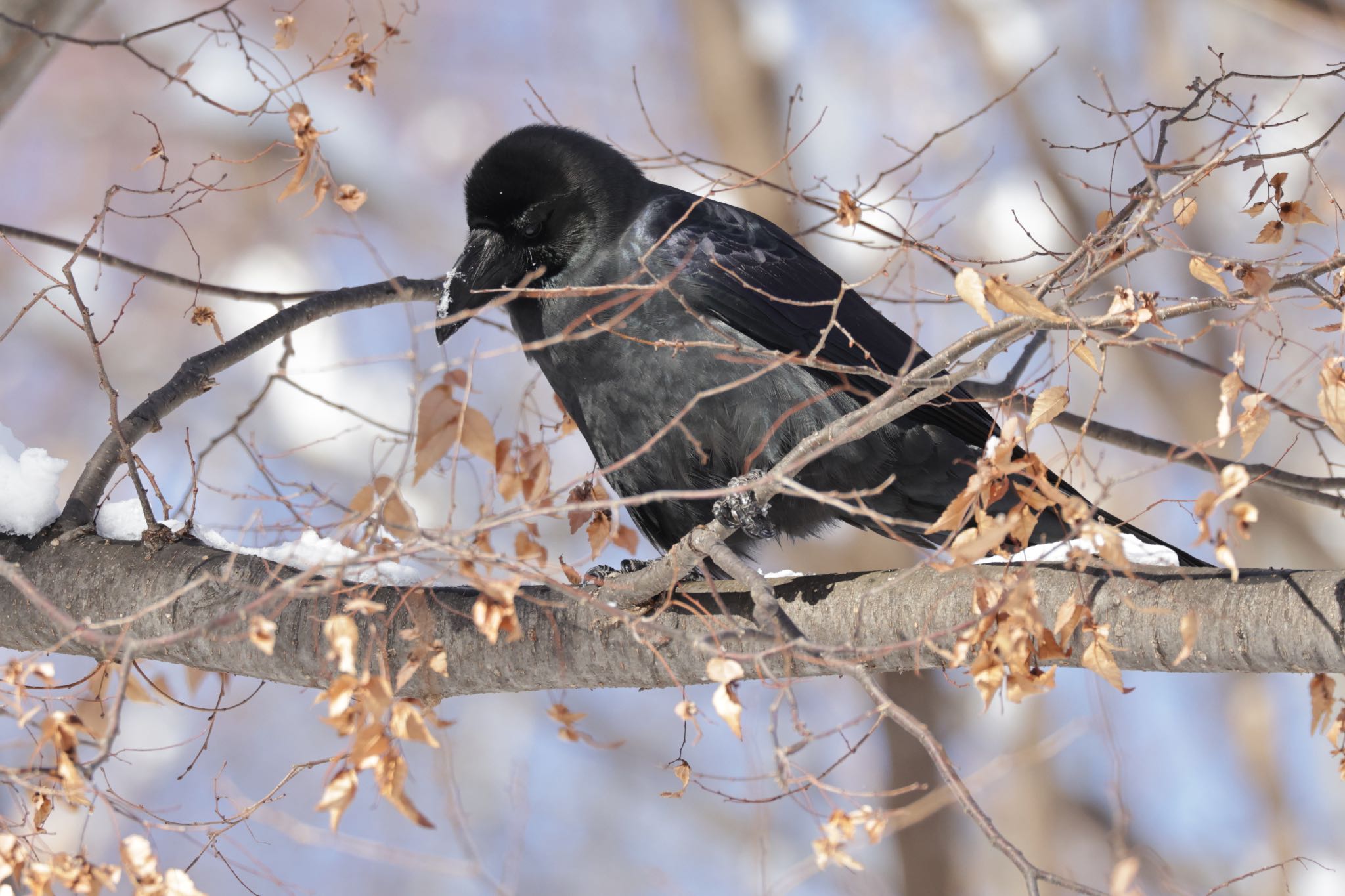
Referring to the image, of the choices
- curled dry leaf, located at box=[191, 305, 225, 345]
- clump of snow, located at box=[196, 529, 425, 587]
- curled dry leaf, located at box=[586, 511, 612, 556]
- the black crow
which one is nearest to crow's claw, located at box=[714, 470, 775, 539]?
the black crow

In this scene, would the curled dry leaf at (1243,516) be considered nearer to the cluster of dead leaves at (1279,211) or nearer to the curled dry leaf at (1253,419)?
the curled dry leaf at (1253,419)

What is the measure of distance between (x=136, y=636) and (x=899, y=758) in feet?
21.4

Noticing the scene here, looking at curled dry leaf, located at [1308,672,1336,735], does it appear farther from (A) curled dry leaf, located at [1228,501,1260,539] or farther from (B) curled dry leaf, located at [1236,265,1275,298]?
(B) curled dry leaf, located at [1236,265,1275,298]

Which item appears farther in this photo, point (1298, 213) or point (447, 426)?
point (1298, 213)

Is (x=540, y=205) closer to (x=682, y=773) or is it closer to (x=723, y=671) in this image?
(x=682, y=773)

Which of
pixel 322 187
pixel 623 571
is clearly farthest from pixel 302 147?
pixel 623 571

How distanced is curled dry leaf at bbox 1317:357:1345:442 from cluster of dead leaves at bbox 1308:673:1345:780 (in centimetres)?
46

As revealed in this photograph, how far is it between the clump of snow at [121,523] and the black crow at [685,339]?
3.15 feet

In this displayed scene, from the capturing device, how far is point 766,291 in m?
2.97

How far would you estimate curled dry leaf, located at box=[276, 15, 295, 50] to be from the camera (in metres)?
2.51

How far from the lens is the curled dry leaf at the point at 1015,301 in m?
1.43

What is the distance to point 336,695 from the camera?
158 centimetres

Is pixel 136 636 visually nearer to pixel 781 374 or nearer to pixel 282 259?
pixel 781 374

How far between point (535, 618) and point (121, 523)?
111cm
